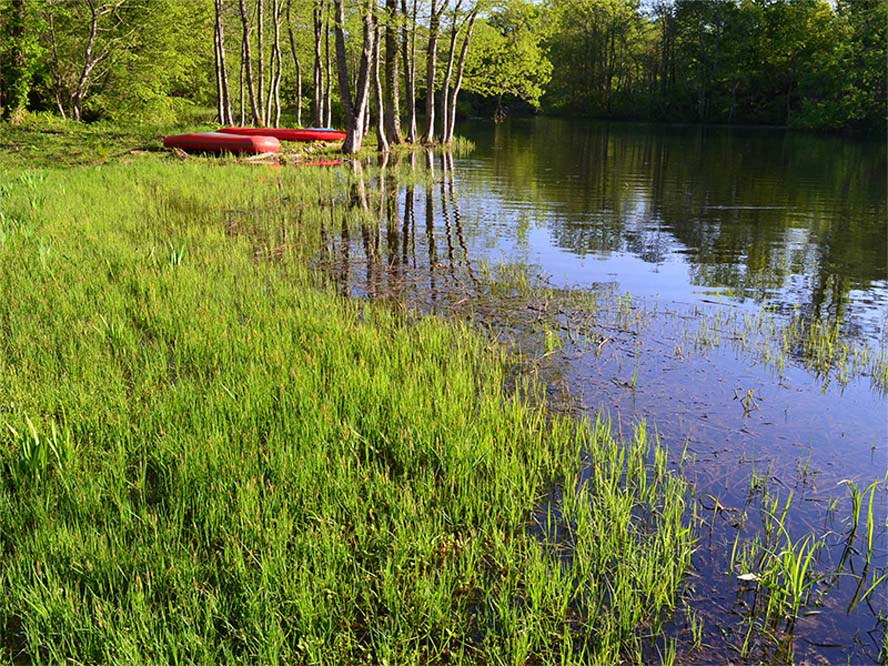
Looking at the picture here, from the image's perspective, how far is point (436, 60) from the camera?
36469 millimetres

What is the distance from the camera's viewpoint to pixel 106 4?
29.2 m

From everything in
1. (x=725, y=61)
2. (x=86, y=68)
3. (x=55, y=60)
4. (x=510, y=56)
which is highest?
(x=725, y=61)

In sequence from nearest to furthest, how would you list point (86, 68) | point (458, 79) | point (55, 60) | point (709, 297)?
point (709, 297) < point (86, 68) < point (55, 60) < point (458, 79)

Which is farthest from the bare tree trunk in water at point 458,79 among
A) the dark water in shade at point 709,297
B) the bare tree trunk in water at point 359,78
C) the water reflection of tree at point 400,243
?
the water reflection of tree at point 400,243

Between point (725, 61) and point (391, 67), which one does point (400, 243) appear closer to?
point (391, 67)

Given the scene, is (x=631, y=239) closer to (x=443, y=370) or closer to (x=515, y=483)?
(x=443, y=370)

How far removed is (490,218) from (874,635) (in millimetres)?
12564

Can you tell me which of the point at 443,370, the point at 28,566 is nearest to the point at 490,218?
the point at 443,370

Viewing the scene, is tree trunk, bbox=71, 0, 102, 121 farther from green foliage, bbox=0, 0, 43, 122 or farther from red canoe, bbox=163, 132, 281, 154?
red canoe, bbox=163, 132, 281, 154

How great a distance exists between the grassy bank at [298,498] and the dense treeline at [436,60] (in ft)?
56.4

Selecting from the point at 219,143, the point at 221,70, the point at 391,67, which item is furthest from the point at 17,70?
the point at 391,67

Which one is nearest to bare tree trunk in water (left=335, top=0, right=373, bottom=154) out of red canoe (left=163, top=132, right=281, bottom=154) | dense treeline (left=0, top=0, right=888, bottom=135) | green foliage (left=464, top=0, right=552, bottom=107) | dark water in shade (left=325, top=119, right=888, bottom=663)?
dense treeline (left=0, top=0, right=888, bottom=135)

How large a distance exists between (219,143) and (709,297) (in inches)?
649

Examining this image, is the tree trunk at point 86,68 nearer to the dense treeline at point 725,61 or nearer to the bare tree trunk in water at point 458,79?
the bare tree trunk in water at point 458,79
